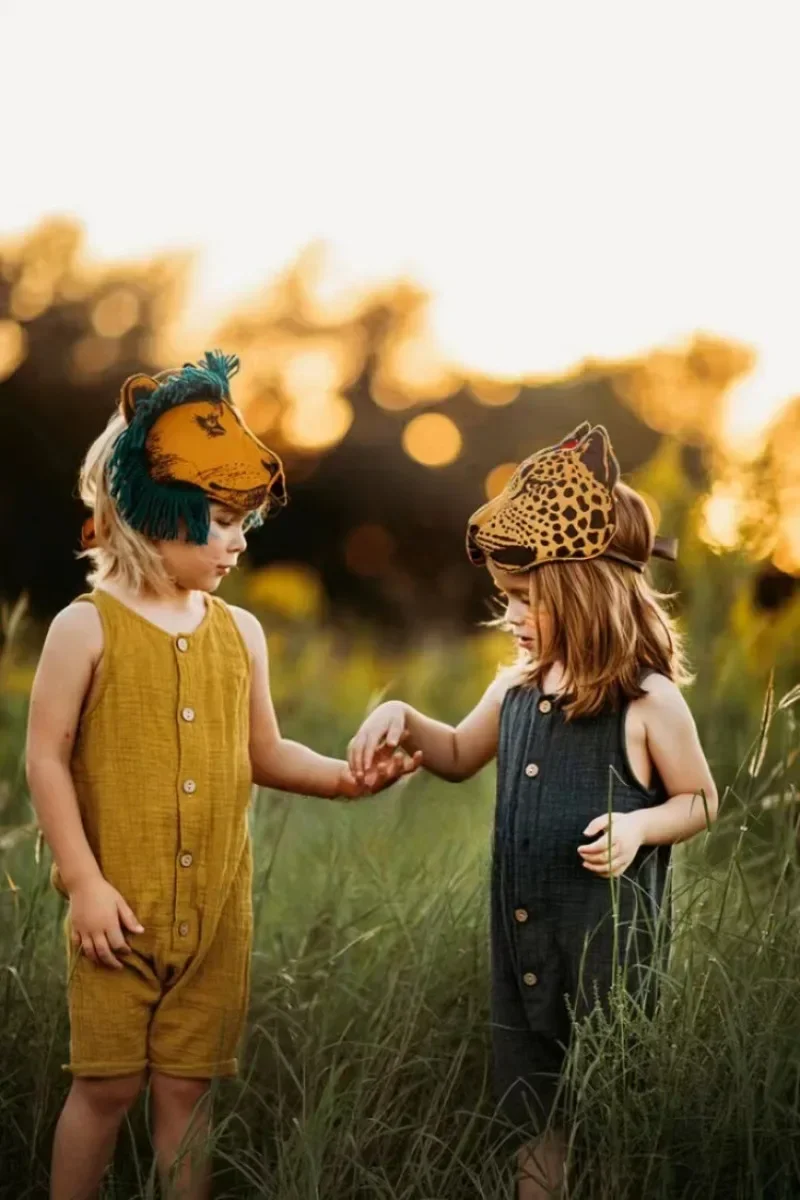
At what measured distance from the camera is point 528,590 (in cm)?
289

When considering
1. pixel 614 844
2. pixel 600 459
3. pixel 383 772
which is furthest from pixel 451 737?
pixel 600 459

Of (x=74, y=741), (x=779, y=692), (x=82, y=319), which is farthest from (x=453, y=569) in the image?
(x=74, y=741)

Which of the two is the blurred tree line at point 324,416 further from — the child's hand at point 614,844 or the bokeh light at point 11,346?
the child's hand at point 614,844

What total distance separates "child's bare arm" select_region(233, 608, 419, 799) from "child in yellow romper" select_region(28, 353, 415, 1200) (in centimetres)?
11

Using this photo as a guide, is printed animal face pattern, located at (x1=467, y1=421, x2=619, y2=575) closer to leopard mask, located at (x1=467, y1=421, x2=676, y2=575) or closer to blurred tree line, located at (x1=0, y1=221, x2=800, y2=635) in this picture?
leopard mask, located at (x1=467, y1=421, x2=676, y2=575)

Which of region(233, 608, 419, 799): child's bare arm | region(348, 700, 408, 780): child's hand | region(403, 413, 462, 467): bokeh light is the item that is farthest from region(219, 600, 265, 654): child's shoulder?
region(403, 413, 462, 467): bokeh light

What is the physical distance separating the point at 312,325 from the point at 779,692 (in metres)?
11.4

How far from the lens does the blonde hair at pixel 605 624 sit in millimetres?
2795

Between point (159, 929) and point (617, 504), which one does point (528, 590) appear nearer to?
point (617, 504)

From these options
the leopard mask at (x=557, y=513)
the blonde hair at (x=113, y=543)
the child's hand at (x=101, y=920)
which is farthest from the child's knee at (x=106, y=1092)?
the leopard mask at (x=557, y=513)

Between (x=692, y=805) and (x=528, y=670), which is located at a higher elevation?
(x=528, y=670)

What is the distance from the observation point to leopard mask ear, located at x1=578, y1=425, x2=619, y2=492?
9.39ft

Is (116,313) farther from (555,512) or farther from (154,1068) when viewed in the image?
(154,1068)

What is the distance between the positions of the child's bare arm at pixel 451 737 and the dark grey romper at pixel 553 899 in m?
0.18
